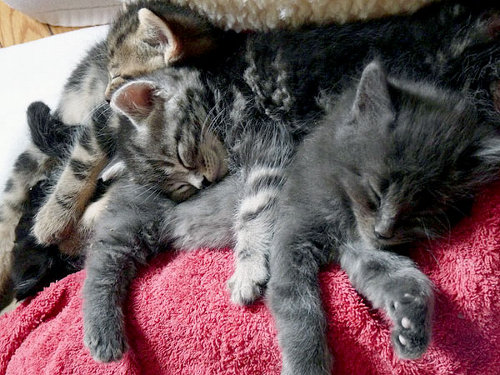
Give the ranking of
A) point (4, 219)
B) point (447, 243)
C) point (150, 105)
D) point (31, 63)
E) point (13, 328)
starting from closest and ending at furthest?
point (447, 243), point (13, 328), point (150, 105), point (4, 219), point (31, 63)

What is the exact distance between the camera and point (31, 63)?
5.98 feet

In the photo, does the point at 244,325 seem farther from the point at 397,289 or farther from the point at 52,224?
the point at 52,224

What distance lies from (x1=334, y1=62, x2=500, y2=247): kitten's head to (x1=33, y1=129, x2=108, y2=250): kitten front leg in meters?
0.79

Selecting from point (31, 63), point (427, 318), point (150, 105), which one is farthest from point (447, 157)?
point (31, 63)

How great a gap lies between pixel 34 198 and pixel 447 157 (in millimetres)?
1211

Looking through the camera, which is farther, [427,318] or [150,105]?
[150,105]

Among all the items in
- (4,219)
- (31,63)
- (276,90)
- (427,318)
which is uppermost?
(31,63)

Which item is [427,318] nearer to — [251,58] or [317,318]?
[317,318]

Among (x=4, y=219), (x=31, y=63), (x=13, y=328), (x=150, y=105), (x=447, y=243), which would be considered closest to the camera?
(x=447, y=243)

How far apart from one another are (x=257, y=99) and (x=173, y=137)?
248mm

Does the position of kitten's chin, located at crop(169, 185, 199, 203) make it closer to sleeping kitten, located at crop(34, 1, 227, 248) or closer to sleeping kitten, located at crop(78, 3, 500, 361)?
sleeping kitten, located at crop(78, 3, 500, 361)

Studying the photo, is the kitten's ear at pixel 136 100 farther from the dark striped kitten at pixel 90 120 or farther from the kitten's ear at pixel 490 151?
the kitten's ear at pixel 490 151

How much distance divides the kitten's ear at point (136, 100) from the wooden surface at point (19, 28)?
874 mm

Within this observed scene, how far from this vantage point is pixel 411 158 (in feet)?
3.33
